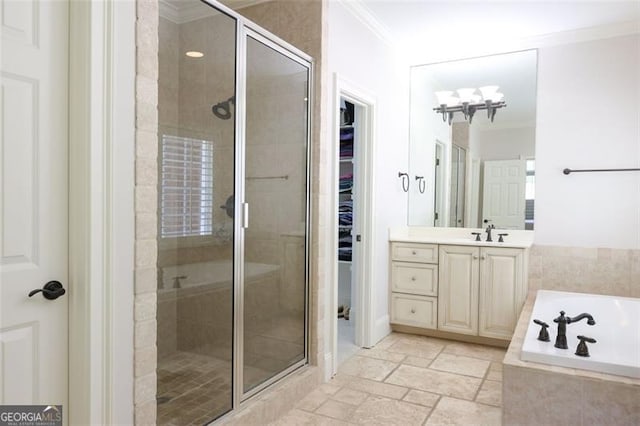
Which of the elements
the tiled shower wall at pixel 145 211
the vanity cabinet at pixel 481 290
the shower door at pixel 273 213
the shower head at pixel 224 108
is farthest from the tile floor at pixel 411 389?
the shower head at pixel 224 108

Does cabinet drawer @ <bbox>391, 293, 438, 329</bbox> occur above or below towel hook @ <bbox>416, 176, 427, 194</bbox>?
below

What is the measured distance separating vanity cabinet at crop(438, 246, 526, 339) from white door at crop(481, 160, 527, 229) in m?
0.45

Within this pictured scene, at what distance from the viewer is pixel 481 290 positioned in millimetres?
3639

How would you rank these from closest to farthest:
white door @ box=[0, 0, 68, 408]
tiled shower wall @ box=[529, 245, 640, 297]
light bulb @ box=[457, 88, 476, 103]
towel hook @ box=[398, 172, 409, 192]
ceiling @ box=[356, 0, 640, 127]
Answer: white door @ box=[0, 0, 68, 408], ceiling @ box=[356, 0, 640, 127], tiled shower wall @ box=[529, 245, 640, 297], light bulb @ box=[457, 88, 476, 103], towel hook @ box=[398, 172, 409, 192]

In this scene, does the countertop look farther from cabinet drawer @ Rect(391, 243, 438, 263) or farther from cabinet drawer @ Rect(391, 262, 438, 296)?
cabinet drawer @ Rect(391, 262, 438, 296)

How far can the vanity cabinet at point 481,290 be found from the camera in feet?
11.6

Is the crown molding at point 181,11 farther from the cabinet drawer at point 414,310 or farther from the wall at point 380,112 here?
the cabinet drawer at point 414,310

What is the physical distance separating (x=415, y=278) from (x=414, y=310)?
0.29m

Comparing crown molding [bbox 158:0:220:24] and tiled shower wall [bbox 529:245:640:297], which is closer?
crown molding [bbox 158:0:220:24]

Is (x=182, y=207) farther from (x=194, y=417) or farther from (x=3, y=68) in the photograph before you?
(x=194, y=417)

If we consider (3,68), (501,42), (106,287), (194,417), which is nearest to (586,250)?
(501,42)

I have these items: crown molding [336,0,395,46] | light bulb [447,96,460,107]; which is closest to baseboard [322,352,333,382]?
crown molding [336,0,395,46]

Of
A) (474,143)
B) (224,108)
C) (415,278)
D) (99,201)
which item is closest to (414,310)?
(415,278)

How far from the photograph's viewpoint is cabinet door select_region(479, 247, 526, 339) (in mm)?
3512
